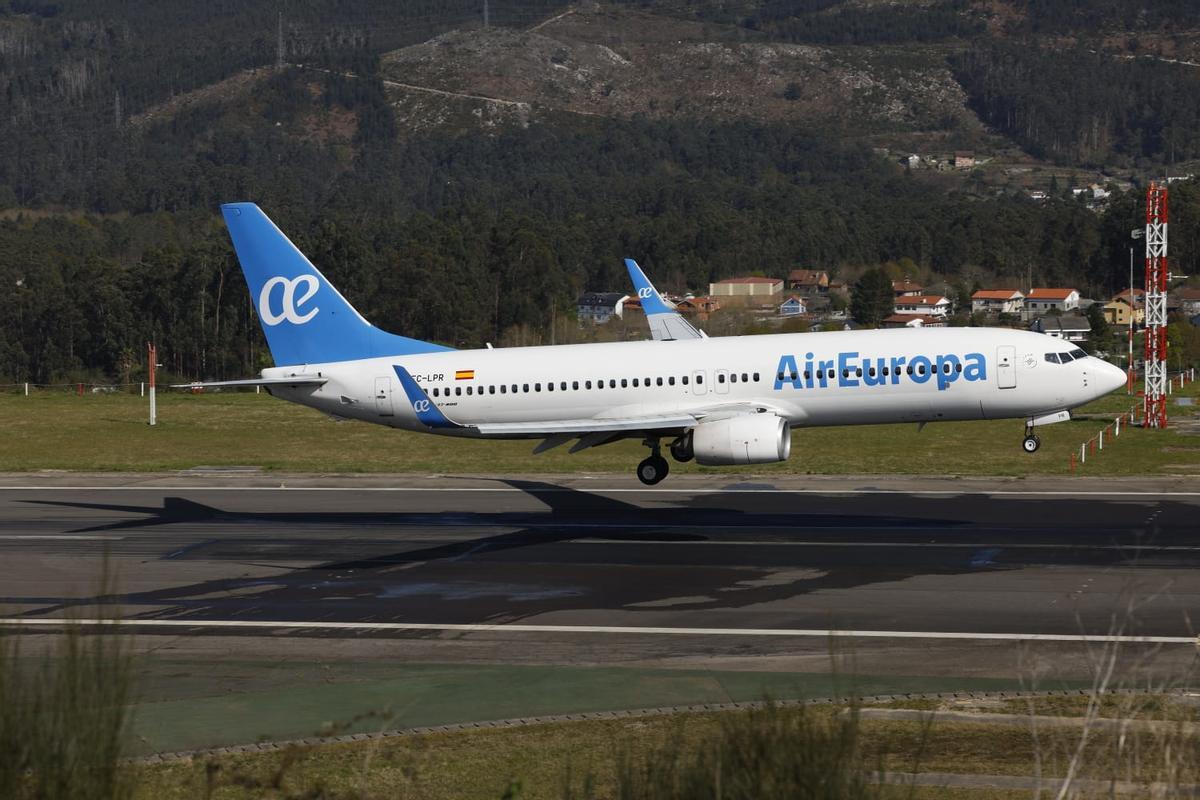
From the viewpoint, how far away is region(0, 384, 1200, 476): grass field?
53156 millimetres

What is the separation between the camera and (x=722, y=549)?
35.3 m

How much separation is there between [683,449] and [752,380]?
2702mm

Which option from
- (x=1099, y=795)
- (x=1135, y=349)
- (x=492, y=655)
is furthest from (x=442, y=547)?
(x=1135, y=349)

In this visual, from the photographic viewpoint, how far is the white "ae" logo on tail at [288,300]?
43844 millimetres

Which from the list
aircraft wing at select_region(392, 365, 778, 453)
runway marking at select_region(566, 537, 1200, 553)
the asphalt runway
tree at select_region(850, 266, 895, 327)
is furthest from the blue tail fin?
tree at select_region(850, 266, 895, 327)

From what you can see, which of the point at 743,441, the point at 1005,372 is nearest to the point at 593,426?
the point at 743,441

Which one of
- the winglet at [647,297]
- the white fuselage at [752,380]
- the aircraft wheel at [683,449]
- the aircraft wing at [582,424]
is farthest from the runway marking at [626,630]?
the winglet at [647,297]

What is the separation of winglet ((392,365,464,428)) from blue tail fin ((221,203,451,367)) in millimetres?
2886

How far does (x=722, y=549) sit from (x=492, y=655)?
11.1m

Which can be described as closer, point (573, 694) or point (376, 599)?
point (573, 694)

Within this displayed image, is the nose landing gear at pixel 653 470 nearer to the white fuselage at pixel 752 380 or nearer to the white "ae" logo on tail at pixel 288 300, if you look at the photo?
the white fuselage at pixel 752 380

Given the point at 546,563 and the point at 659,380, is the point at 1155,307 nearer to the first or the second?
the point at 659,380

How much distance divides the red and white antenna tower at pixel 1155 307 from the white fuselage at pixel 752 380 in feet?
88.5

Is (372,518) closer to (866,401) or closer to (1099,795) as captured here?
(866,401)
